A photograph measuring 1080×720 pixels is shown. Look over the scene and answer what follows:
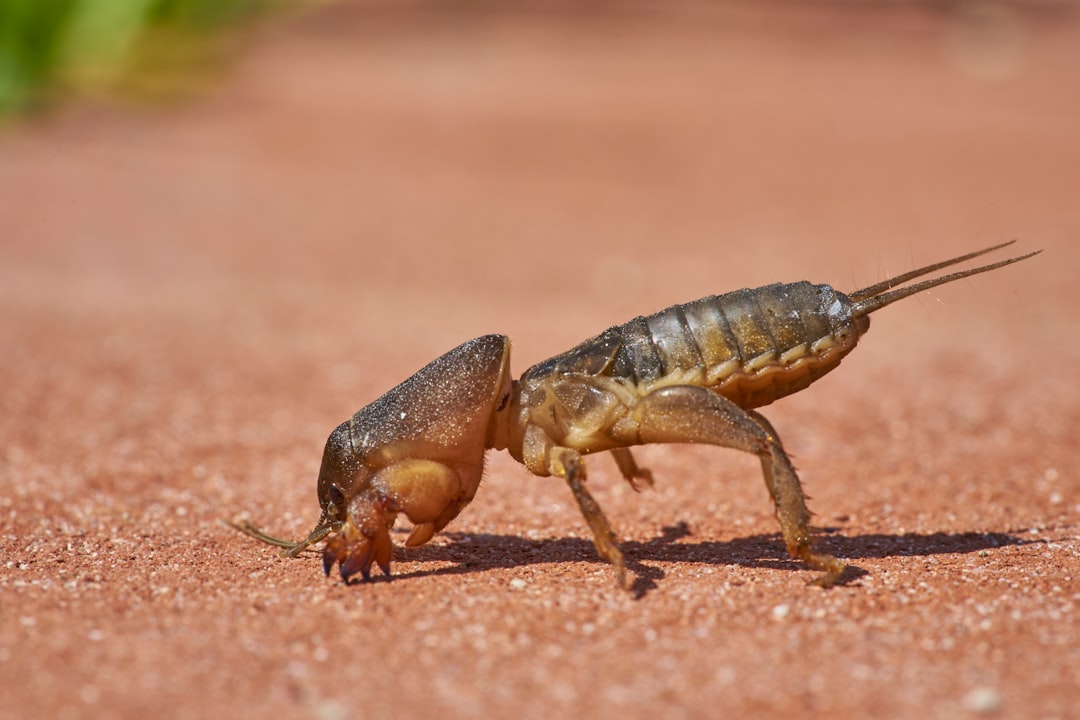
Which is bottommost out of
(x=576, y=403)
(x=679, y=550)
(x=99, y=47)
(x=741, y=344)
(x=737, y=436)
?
(x=679, y=550)

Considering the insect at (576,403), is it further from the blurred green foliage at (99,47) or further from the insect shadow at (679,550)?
the blurred green foliage at (99,47)

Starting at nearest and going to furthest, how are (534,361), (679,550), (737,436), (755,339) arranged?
1. (737,436)
2. (755,339)
3. (679,550)
4. (534,361)

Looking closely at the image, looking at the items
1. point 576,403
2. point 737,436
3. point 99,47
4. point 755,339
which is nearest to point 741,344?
point 755,339

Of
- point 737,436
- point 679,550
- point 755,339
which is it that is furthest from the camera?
point 679,550

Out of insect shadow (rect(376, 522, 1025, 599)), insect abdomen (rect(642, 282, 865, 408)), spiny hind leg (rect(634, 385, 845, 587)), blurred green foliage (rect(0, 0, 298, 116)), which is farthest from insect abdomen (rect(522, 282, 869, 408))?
blurred green foliage (rect(0, 0, 298, 116))

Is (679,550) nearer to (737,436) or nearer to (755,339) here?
(737,436)

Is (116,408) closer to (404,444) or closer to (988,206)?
(404,444)

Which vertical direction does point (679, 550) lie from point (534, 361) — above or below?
below
